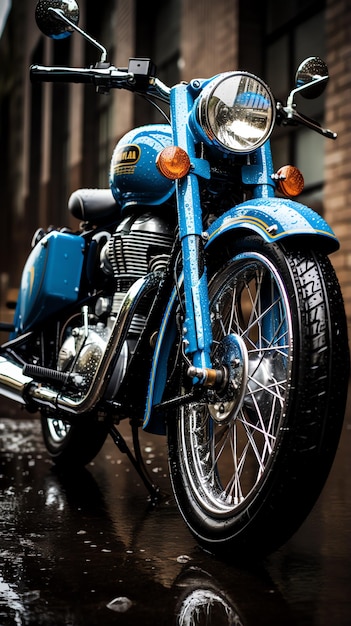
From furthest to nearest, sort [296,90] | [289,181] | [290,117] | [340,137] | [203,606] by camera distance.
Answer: [340,137]
[296,90]
[290,117]
[289,181]
[203,606]

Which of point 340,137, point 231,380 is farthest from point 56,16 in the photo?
point 340,137

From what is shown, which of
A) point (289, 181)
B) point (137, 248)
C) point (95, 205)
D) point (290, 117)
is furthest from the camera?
point (95, 205)

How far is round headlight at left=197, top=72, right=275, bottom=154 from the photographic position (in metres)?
2.88

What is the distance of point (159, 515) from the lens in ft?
10.8

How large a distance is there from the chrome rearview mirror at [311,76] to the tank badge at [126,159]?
682mm

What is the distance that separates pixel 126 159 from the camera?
12.0ft

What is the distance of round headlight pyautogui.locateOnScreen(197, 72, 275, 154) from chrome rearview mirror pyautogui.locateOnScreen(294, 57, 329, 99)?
1.63 feet

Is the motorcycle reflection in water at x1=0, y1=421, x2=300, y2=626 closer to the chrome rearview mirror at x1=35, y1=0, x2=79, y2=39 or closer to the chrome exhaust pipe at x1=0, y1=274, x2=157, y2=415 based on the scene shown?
the chrome exhaust pipe at x1=0, y1=274, x2=157, y2=415

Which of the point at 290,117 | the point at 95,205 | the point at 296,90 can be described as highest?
the point at 296,90

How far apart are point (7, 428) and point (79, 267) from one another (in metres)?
2.01

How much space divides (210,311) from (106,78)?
979mm

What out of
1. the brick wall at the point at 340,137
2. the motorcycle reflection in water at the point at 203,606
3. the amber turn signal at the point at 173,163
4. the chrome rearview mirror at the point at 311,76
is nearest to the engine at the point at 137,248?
the amber turn signal at the point at 173,163

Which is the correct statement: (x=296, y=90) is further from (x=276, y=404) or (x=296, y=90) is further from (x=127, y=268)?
(x=276, y=404)

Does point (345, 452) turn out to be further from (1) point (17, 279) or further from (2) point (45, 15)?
(1) point (17, 279)
